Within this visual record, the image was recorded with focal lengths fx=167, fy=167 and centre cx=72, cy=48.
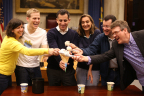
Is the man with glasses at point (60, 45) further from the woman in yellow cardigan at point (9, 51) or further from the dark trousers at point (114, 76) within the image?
the dark trousers at point (114, 76)

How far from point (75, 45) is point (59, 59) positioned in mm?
340

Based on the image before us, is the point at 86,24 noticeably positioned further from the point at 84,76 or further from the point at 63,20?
the point at 84,76

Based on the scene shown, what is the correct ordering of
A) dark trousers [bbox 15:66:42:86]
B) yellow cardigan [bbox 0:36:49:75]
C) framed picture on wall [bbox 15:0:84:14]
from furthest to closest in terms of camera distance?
framed picture on wall [bbox 15:0:84:14] → dark trousers [bbox 15:66:42:86] → yellow cardigan [bbox 0:36:49:75]

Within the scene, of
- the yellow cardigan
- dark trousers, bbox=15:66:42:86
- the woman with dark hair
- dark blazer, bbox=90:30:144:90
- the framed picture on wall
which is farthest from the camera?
the framed picture on wall

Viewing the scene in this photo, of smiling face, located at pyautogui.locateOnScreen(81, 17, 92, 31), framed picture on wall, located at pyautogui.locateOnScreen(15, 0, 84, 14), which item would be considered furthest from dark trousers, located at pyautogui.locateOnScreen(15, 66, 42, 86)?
framed picture on wall, located at pyautogui.locateOnScreen(15, 0, 84, 14)

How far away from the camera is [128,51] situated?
203 cm

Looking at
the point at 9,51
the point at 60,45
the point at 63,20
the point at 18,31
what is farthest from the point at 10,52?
the point at 63,20

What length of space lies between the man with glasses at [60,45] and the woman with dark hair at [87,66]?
0.40 ft

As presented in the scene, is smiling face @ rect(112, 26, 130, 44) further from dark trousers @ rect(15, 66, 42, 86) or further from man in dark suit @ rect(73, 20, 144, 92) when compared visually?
dark trousers @ rect(15, 66, 42, 86)

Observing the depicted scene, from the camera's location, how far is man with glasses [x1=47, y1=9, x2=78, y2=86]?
2.41m

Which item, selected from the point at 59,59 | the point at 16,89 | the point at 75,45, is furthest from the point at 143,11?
the point at 16,89

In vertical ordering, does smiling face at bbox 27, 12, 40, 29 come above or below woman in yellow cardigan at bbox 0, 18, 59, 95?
above

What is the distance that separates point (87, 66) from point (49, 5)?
17.2ft

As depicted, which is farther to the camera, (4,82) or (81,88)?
(4,82)
